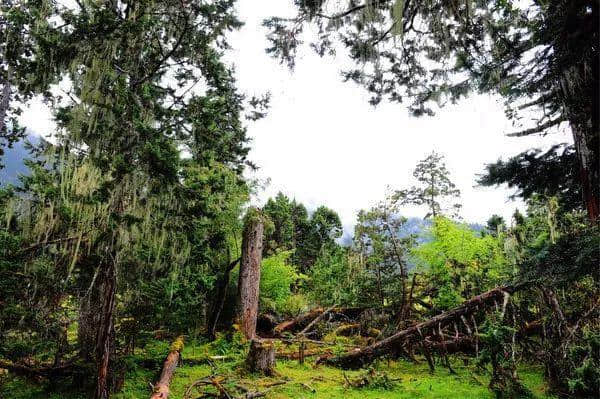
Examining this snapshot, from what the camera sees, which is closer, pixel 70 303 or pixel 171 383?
pixel 70 303

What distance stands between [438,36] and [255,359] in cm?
622

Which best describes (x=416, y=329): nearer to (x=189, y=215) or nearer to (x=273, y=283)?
(x=189, y=215)

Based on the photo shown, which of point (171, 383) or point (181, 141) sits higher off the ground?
point (181, 141)

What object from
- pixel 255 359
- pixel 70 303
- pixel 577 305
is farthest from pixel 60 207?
pixel 577 305

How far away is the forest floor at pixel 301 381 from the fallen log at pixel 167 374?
0.58ft

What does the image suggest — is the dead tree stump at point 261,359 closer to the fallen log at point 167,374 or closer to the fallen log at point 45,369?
the fallen log at point 167,374

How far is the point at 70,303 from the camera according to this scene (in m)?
5.15

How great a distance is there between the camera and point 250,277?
9.45 meters

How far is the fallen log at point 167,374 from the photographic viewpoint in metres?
4.75

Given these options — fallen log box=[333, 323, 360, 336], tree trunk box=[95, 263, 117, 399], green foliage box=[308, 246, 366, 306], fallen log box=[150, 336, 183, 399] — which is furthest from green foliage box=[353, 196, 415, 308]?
tree trunk box=[95, 263, 117, 399]

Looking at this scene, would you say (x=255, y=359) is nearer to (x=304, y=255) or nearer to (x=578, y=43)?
(x=578, y=43)

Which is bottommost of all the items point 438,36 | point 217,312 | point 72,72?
point 217,312

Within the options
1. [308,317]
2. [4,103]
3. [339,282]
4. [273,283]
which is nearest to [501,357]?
[308,317]

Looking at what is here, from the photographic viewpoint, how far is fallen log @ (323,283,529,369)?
18.0ft
